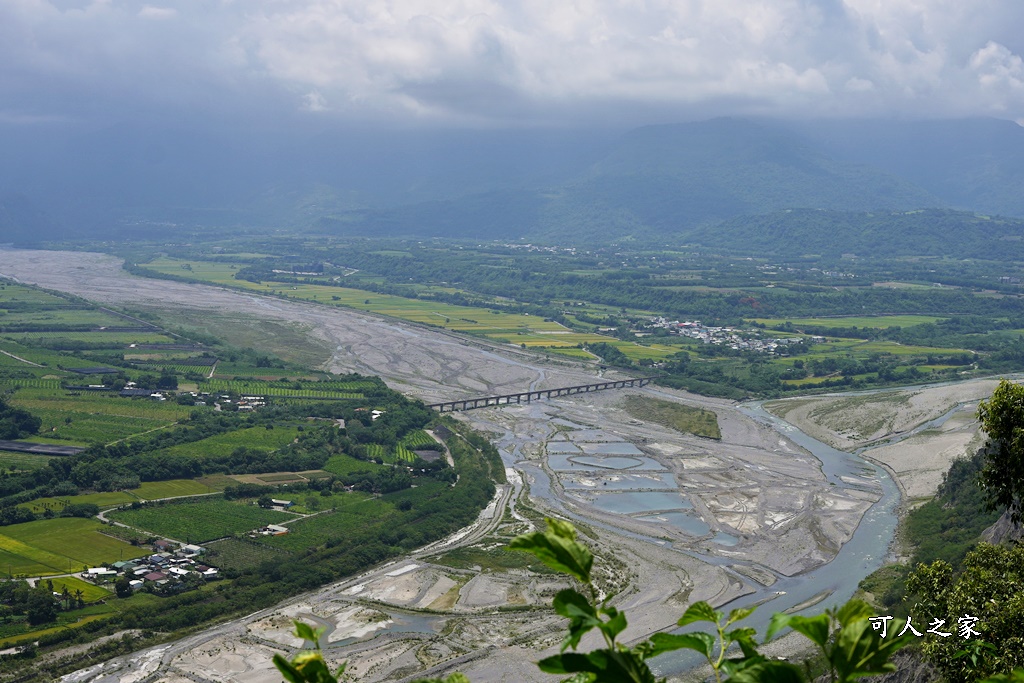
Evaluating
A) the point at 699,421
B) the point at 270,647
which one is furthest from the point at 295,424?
the point at 270,647

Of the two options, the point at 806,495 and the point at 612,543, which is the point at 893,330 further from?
the point at 612,543

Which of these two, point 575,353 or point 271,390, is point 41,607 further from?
point 575,353

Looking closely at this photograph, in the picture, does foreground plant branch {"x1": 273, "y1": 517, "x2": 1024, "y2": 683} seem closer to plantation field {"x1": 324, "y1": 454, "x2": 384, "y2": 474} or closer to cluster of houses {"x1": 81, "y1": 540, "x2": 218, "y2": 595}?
cluster of houses {"x1": 81, "y1": 540, "x2": 218, "y2": 595}

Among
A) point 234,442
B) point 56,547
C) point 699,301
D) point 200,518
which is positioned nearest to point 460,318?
point 699,301

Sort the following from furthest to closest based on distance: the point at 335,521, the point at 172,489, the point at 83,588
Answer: the point at 172,489 < the point at 335,521 < the point at 83,588

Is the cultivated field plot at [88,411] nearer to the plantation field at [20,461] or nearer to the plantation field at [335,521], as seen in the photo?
the plantation field at [20,461]

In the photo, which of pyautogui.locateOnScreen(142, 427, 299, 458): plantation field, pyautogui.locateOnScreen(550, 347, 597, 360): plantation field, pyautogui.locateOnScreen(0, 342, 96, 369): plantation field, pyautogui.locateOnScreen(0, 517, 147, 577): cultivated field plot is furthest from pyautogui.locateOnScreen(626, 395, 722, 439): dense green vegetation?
pyautogui.locateOnScreen(0, 342, 96, 369): plantation field
